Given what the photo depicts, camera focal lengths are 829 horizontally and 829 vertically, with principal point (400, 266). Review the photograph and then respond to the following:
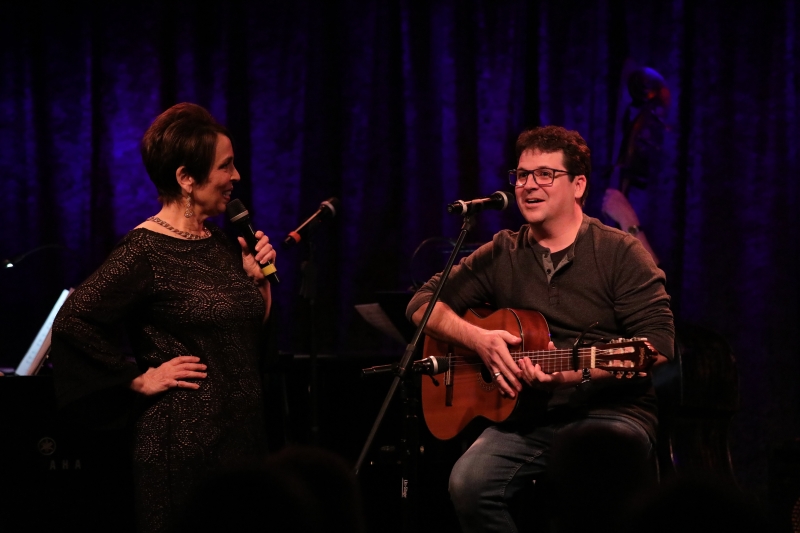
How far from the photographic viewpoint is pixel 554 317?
325cm

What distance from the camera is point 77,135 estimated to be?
5.43 metres

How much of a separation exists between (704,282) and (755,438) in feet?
3.19

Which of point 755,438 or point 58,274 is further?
point 58,274

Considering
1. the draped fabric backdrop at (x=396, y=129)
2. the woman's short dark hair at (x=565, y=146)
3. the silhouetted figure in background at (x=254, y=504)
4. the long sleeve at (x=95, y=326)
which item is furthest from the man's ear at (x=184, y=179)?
the draped fabric backdrop at (x=396, y=129)

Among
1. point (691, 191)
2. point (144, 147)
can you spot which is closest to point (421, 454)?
point (144, 147)

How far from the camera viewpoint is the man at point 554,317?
310 cm

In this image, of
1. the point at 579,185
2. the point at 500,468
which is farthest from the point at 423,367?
the point at 579,185

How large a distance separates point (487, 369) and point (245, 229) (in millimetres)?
1096

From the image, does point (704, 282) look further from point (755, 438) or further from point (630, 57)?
point (630, 57)

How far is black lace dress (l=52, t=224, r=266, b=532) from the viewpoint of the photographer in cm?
278

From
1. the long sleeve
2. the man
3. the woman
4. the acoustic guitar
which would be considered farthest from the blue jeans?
the long sleeve

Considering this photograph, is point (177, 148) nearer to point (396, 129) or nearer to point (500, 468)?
point (500, 468)

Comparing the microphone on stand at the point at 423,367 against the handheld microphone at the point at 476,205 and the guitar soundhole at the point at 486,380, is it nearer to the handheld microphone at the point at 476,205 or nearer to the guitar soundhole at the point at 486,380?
the guitar soundhole at the point at 486,380

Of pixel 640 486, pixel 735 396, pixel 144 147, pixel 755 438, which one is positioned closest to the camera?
pixel 640 486
